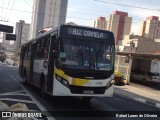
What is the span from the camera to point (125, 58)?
4128 cm

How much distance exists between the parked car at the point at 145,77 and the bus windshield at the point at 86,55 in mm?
30025

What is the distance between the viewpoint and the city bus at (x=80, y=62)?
1331 centimetres

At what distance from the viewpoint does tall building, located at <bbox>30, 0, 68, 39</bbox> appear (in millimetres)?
63562

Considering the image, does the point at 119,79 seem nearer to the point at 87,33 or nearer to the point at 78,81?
the point at 87,33

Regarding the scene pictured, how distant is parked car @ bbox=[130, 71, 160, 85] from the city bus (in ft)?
98.1

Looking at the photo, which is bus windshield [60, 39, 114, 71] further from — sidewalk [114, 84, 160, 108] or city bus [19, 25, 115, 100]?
sidewalk [114, 84, 160, 108]

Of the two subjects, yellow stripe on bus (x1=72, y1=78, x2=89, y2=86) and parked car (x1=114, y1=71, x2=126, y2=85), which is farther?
parked car (x1=114, y1=71, x2=126, y2=85)

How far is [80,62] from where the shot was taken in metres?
13.5

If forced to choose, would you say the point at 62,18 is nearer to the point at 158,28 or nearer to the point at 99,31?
the point at 158,28

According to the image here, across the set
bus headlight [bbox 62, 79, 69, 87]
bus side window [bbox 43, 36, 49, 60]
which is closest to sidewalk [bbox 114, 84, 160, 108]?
bus side window [bbox 43, 36, 49, 60]

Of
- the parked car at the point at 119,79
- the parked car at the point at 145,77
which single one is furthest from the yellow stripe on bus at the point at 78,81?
the parked car at the point at 145,77

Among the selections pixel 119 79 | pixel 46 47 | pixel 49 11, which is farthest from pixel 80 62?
pixel 49 11

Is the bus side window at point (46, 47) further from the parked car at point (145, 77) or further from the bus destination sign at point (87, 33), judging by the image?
the parked car at point (145, 77)

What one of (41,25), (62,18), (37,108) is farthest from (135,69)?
(37,108)
